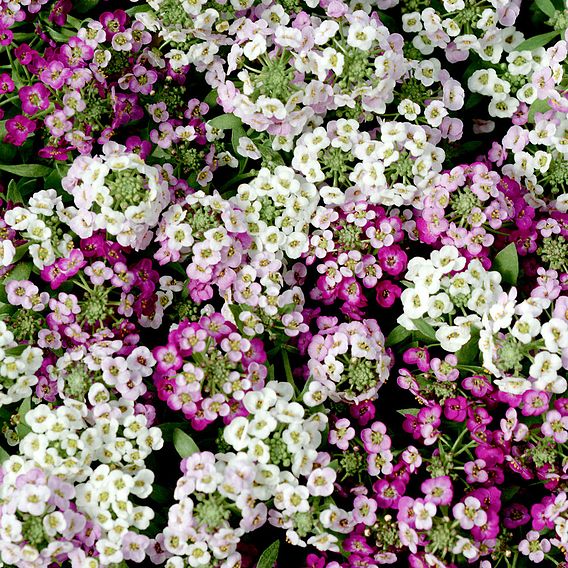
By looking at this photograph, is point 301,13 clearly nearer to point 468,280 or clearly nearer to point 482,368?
point 468,280

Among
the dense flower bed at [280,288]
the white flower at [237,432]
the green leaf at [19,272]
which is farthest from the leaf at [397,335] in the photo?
the green leaf at [19,272]

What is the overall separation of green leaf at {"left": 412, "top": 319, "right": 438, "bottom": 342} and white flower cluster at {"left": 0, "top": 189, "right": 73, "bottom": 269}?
174 centimetres

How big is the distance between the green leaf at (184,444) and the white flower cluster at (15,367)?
2.36 ft

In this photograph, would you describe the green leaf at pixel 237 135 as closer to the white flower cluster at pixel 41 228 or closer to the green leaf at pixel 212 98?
the green leaf at pixel 212 98

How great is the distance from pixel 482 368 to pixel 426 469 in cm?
55

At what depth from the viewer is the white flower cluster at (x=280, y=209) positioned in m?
4.38

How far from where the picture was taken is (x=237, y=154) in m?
4.76

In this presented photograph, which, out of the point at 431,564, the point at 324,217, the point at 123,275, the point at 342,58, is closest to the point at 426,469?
the point at 431,564

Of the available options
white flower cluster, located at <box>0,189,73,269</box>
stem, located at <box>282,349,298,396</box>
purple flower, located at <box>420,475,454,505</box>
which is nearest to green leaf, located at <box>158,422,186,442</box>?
stem, located at <box>282,349,298,396</box>

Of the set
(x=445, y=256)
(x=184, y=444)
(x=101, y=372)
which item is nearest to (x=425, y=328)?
(x=445, y=256)

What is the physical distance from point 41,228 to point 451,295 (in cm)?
201

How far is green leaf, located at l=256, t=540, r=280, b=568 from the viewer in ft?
13.0

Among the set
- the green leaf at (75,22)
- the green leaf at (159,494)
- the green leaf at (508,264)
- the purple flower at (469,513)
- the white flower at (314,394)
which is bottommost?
the green leaf at (159,494)

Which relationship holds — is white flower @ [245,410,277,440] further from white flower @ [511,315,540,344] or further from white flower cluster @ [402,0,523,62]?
white flower cluster @ [402,0,523,62]
